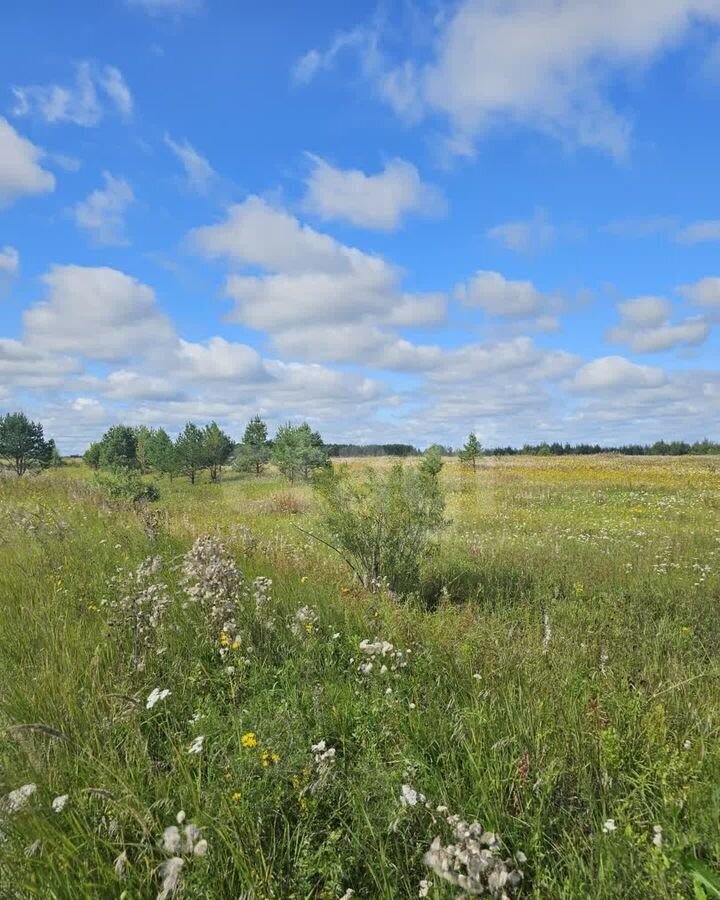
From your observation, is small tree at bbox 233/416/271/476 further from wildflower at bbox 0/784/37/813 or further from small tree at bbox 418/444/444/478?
wildflower at bbox 0/784/37/813

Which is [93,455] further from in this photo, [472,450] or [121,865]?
[121,865]

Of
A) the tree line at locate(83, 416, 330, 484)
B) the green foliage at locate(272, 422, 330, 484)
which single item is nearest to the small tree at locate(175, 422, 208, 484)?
the tree line at locate(83, 416, 330, 484)

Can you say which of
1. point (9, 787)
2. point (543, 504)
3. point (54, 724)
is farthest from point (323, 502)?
point (543, 504)

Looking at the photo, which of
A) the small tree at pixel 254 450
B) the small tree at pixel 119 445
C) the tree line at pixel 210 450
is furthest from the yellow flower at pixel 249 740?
the small tree at pixel 119 445

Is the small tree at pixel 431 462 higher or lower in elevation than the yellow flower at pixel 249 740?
higher

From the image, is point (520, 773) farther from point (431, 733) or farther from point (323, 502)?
point (323, 502)

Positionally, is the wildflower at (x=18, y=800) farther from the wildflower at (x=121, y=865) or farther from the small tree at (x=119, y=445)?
the small tree at (x=119, y=445)

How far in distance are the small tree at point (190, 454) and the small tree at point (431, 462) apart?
161ft

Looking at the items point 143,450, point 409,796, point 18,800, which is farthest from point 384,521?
point 143,450

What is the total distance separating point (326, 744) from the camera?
268 centimetres

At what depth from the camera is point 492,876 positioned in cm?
162

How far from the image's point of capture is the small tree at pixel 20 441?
71.1 meters

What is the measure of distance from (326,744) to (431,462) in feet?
16.3

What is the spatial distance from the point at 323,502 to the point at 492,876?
558cm
